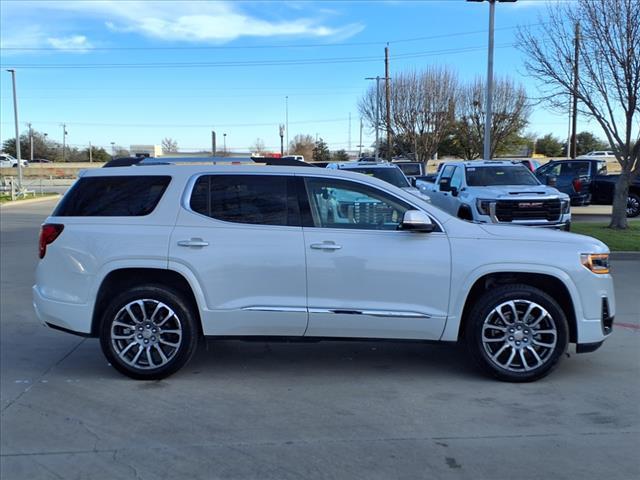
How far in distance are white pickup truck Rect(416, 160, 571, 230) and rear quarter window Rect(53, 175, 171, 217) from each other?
249 inches

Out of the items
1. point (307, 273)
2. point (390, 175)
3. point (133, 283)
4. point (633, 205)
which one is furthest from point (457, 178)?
point (133, 283)

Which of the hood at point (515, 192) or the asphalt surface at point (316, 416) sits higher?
the hood at point (515, 192)

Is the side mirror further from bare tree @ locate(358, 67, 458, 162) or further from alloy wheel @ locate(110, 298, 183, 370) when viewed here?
bare tree @ locate(358, 67, 458, 162)

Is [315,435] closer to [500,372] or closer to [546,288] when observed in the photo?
[500,372]

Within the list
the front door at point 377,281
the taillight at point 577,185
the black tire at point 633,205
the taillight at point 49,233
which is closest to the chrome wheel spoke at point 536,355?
the front door at point 377,281

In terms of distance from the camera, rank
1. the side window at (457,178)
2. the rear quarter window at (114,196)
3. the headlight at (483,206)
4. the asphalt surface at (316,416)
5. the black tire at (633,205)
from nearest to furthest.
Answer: the asphalt surface at (316,416) < the rear quarter window at (114,196) < the headlight at (483,206) < the side window at (457,178) < the black tire at (633,205)

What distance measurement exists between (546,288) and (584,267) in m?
0.38

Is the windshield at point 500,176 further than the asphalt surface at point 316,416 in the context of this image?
Yes

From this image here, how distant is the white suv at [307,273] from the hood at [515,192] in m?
7.16

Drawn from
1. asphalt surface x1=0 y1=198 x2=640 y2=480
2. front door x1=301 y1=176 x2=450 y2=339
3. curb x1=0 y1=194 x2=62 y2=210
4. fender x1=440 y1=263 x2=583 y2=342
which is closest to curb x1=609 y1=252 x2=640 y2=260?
asphalt surface x1=0 y1=198 x2=640 y2=480

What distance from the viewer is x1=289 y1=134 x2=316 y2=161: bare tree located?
8204 centimetres

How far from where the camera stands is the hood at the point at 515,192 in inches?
467

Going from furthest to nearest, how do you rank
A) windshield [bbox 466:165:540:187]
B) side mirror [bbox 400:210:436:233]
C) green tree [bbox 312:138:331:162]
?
green tree [bbox 312:138:331:162] → windshield [bbox 466:165:540:187] → side mirror [bbox 400:210:436:233]

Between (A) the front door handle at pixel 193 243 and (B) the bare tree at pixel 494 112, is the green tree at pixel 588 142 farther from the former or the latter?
(A) the front door handle at pixel 193 243
